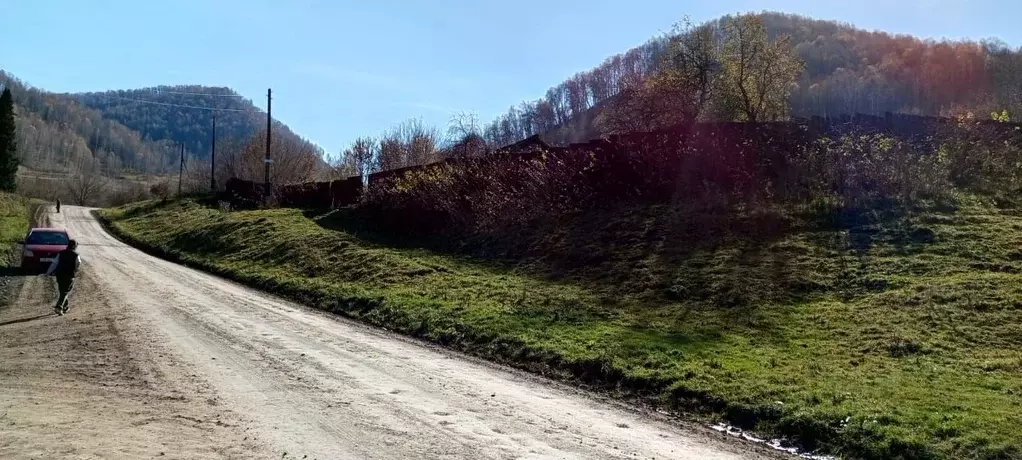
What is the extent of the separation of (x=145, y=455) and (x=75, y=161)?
178498 mm

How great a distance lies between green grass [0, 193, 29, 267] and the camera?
24.6 metres

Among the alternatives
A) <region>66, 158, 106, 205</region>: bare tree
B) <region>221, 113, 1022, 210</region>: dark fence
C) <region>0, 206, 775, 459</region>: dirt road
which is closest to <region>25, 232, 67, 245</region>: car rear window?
<region>0, 206, 775, 459</region>: dirt road

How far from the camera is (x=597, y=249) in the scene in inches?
714

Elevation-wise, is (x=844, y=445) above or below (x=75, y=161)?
below

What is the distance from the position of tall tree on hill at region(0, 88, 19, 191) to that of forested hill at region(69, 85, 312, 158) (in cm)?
959

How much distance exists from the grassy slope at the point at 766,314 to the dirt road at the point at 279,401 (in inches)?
44.1

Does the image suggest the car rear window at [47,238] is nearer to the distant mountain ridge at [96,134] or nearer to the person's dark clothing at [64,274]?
the person's dark clothing at [64,274]

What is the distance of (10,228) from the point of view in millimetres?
33750

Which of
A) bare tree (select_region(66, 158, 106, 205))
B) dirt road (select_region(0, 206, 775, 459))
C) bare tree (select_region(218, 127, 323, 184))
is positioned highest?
bare tree (select_region(218, 127, 323, 184))

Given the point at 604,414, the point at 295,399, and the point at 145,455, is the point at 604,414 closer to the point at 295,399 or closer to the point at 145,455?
the point at 295,399

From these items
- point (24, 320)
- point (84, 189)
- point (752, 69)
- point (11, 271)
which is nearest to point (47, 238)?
point (11, 271)

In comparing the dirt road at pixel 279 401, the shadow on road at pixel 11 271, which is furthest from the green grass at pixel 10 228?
the dirt road at pixel 279 401

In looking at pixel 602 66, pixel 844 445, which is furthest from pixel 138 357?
pixel 602 66

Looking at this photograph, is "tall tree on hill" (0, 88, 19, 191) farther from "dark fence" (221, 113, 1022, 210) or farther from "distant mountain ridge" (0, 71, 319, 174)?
"dark fence" (221, 113, 1022, 210)
